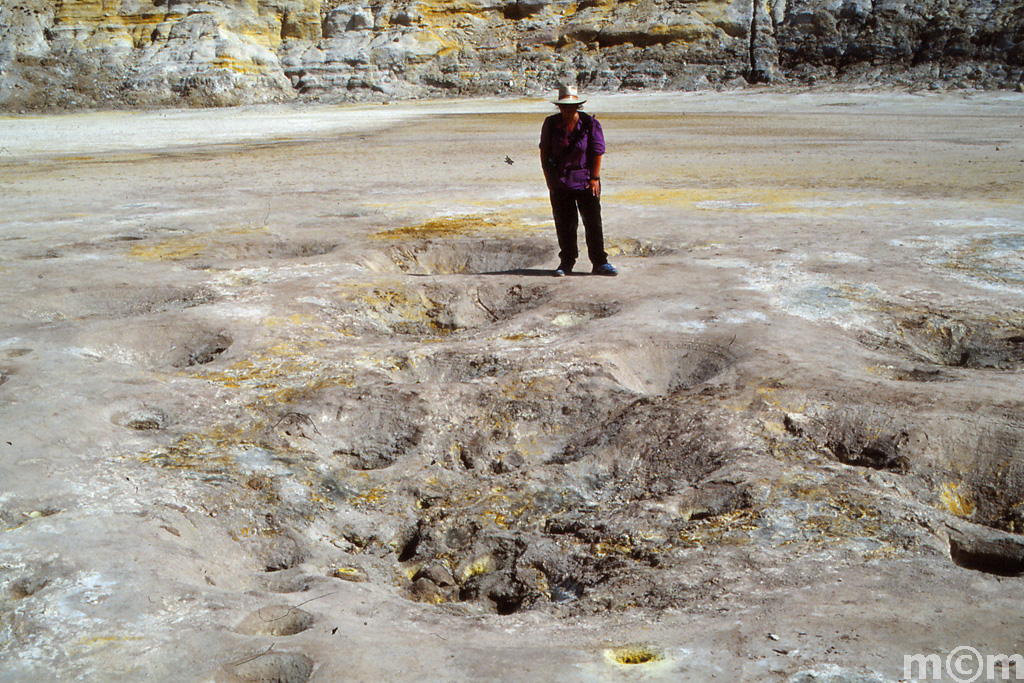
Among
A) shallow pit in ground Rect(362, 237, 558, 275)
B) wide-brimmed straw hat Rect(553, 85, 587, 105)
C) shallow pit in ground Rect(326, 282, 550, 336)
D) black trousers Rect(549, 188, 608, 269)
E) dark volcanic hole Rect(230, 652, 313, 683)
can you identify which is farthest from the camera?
shallow pit in ground Rect(362, 237, 558, 275)

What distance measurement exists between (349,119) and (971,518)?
27.5 meters

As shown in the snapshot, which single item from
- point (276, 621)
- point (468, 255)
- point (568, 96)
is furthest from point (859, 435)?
point (468, 255)

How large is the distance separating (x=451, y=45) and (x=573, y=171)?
3777 centimetres

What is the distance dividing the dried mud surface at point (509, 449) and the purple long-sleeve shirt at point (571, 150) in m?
0.81

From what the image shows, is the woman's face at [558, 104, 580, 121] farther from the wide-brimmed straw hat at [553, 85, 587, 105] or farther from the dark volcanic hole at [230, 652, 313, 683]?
the dark volcanic hole at [230, 652, 313, 683]

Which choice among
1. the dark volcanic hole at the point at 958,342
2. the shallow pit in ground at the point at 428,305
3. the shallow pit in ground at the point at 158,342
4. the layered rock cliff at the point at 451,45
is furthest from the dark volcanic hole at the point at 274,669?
the layered rock cliff at the point at 451,45

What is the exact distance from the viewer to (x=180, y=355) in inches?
221

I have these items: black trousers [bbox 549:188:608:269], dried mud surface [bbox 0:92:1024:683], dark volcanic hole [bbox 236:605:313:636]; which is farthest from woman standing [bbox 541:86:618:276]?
dark volcanic hole [bbox 236:605:313:636]

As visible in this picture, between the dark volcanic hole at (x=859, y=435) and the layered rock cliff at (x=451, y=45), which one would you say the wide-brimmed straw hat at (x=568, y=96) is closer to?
the dark volcanic hole at (x=859, y=435)

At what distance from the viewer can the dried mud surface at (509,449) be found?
2.81 metres

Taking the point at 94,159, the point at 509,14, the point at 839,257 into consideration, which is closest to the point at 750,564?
the point at 839,257

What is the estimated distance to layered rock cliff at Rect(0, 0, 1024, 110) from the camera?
3662 cm

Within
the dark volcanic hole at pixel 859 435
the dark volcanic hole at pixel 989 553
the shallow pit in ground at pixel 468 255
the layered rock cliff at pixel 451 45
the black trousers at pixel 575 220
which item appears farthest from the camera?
the layered rock cliff at pixel 451 45

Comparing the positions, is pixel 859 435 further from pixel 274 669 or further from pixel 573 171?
pixel 573 171
